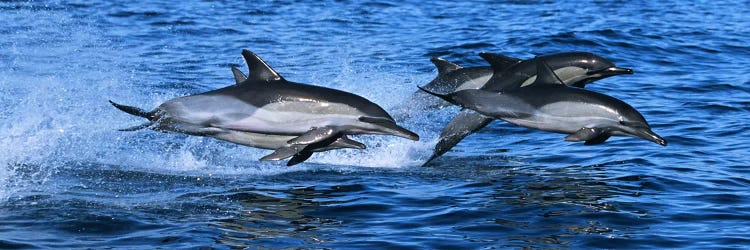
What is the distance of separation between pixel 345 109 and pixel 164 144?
4.32 metres

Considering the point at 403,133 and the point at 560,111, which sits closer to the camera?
the point at 403,133

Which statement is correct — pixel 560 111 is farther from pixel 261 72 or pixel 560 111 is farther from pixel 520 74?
pixel 261 72

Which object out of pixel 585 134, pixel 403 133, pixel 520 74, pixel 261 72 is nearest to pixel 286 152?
pixel 261 72

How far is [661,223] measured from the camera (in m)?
10.2

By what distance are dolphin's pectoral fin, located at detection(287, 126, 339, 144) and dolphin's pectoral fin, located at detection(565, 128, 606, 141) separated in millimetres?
2210

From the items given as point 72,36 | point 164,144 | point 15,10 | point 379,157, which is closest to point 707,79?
point 379,157

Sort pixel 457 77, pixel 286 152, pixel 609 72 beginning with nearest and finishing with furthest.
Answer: pixel 286 152, pixel 609 72, pixel 457 77

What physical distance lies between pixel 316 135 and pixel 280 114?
1.19 ft

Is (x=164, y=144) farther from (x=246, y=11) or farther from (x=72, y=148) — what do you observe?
(x=246, y=11)

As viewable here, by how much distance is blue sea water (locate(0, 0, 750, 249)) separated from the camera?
9828mm

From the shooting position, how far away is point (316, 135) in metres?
10.5

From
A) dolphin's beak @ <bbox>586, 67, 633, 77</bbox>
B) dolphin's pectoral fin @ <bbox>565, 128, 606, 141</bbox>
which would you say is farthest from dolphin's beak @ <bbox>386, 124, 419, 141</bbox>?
dolphin's beak @ <bbox>586, 67, 633, 77</bbox>

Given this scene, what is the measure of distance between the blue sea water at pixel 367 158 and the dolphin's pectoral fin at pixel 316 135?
0.62 meters

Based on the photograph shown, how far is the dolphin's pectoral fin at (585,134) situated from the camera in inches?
440
